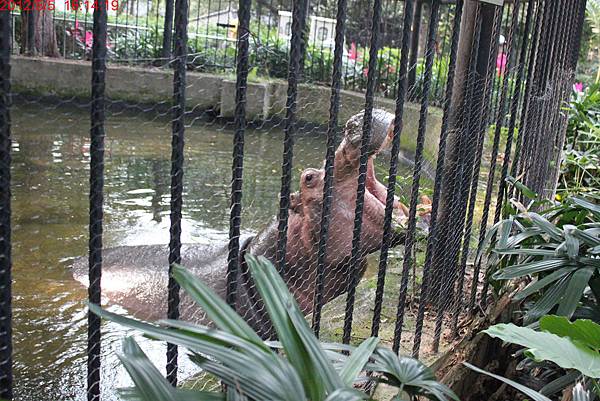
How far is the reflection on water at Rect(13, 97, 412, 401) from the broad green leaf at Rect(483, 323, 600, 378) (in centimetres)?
114

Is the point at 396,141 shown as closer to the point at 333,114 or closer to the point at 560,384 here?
the point at 333,114

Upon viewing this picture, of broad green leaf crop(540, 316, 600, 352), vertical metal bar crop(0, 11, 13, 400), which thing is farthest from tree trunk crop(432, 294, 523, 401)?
vertical metal bar crop(0, 11, 13, 400)

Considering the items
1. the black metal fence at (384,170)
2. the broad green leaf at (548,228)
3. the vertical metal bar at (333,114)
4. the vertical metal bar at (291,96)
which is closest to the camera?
the black metal fence at (384,170)

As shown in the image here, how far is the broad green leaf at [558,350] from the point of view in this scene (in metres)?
1.62

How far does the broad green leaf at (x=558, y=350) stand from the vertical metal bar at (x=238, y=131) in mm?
654

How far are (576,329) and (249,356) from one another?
909 millimetres

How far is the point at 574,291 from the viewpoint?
7.57 feet

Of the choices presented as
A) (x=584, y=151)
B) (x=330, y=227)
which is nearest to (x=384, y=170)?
(x=330, y=227)

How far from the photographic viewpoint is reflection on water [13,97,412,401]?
2.85 metres

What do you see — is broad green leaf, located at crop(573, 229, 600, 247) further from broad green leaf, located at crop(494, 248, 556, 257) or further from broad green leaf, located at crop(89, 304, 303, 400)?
broad green leaf, located at crop(89, 304, 303, 400)

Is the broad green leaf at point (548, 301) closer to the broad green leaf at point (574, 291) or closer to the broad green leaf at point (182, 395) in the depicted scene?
the broad green leaf at point (574, 291)

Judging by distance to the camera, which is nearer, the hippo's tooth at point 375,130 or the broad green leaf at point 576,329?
the broad green leaf at point 576,329

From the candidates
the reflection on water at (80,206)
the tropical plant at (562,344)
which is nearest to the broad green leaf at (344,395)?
the tropical plant at (562,344)

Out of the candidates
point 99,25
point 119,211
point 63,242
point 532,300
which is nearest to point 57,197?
point 119,211
